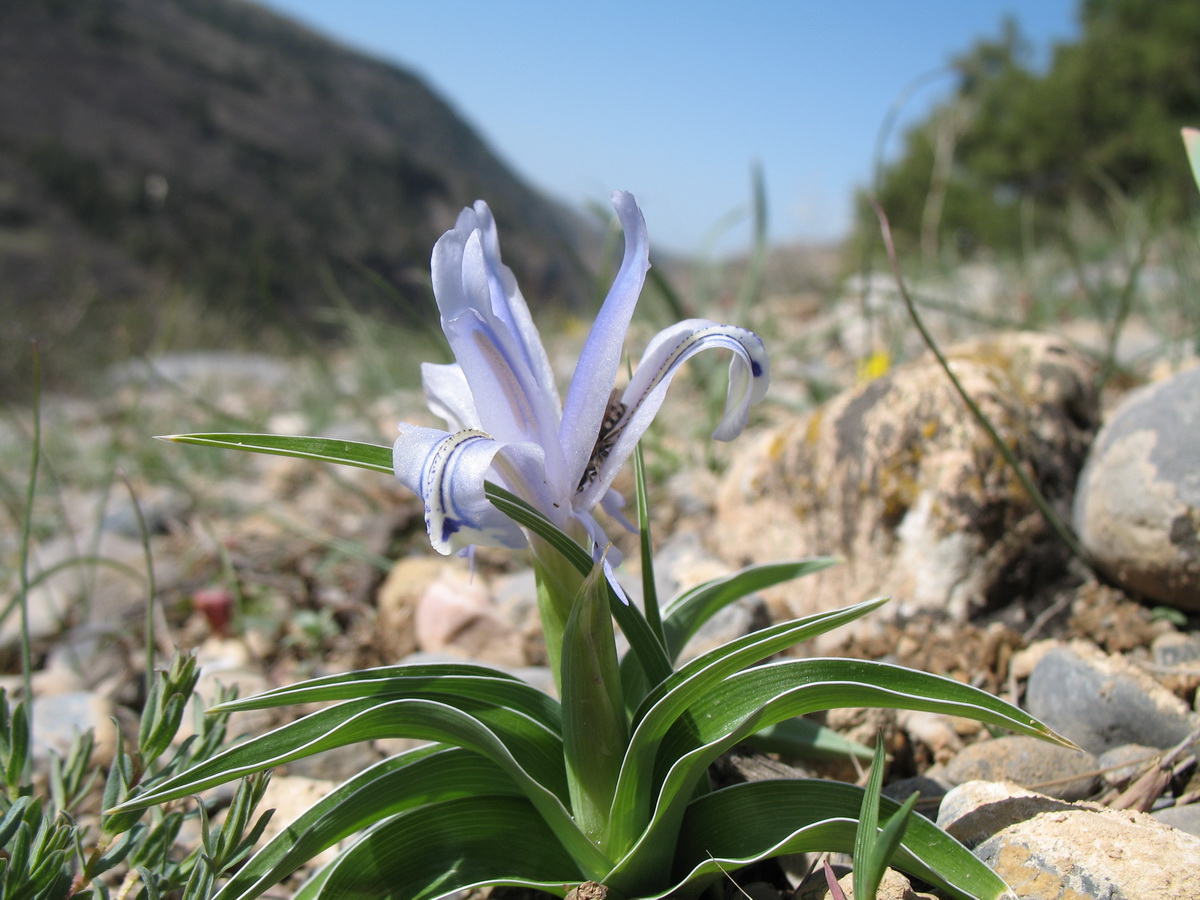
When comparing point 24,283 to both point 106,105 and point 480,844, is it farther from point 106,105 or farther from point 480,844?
point 480,844

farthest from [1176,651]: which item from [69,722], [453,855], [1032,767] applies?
[69,722]

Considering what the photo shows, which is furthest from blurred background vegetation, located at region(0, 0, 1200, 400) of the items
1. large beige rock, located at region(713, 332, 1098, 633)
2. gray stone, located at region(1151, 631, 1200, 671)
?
gray stone, located at region(1151, 631, 1200, 671)

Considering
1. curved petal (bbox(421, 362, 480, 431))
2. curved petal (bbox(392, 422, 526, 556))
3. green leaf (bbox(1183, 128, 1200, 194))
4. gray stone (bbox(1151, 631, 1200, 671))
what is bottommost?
gray stone (bbox(1151, 631, 1200, 671))

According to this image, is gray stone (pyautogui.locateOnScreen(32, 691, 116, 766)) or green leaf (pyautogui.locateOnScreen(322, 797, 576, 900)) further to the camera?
gray stone (pyautogui.locateOnScreen(32, 691, 116, 766))

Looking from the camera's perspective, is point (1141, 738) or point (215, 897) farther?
point (1141, 738)

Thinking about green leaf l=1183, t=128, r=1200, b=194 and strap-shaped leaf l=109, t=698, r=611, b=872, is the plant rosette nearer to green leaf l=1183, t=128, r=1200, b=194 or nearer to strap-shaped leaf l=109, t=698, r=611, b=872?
strap-shaped leaf l=109, t=698, r=611, b=872

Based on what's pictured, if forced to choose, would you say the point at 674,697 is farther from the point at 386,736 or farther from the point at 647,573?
the point at 386,736

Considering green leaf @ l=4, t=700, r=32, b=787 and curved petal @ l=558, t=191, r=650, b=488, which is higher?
curved petal @ l=558, t=191, r=650, b=488

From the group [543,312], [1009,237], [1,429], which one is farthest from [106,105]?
[1009,237]
